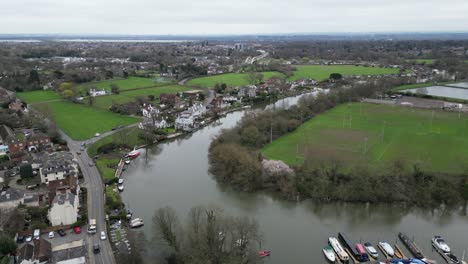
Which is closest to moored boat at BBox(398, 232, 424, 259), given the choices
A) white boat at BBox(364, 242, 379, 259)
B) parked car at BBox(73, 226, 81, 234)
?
white boat at BBox(364, 242, 379, 259)

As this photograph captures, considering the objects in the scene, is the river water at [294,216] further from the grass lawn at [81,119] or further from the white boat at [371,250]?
the grass lawn at [81,119]

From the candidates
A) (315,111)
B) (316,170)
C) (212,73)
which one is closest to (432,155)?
(316,170)

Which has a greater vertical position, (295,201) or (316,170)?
(316,170)

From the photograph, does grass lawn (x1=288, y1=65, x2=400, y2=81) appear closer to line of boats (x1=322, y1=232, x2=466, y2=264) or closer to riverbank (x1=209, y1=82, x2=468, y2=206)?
riverbank (x1=209, y1=82, x2=468, y2=206)

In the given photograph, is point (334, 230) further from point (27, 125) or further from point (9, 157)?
point (27, 125)

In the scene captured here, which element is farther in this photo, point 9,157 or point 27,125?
point 27,125

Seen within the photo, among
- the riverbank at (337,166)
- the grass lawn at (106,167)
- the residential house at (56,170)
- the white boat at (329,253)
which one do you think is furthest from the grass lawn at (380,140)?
the residential house at (56,170)
